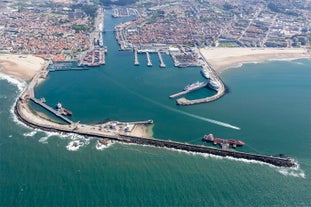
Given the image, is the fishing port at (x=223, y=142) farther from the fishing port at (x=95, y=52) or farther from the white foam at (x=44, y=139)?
the fishing port at (x=95, y=52)

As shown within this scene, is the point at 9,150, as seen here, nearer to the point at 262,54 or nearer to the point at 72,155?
the point at 72,155

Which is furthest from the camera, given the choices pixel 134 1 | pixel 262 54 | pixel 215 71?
pixel 134 1

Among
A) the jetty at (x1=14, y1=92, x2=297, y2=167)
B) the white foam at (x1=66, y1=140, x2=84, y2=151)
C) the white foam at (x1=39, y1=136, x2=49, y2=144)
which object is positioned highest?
the jetty at (x1=14, y1=92, x2=297, y2=167)

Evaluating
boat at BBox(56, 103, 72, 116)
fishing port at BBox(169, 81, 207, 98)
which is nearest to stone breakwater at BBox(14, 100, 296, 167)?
boat at BBox(56, 103, 72, 116)

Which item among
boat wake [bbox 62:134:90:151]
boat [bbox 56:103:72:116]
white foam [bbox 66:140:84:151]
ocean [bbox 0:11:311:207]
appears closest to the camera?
ocean [bbox 0:11:311:207]

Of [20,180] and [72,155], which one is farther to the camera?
[72,155]

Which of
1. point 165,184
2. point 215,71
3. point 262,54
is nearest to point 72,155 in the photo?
point 165,184

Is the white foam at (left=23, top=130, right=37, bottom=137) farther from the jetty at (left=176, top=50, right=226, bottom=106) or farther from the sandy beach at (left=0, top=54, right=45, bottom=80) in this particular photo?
the jetty at (left=176, top=50, right=226, bottom=106)
